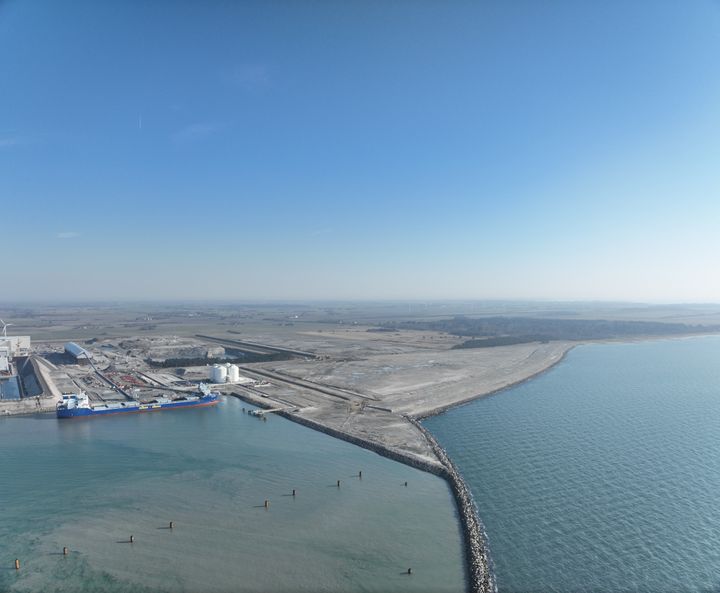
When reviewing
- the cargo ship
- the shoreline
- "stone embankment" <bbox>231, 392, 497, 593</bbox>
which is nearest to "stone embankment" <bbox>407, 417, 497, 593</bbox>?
"stone embankment" <bbox>231, 392, 497, 593</bbox>

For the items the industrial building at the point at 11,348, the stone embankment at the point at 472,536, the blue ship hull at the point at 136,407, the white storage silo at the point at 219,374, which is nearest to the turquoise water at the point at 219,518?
the stone embankment at the point at 472,536

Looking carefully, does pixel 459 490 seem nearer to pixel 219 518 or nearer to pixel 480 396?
pixel 219 518

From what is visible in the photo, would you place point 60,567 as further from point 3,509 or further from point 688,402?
point 688,402

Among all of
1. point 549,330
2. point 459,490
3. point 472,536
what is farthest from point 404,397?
point 549,330

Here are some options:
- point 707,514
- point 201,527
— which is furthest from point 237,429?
point 707,514

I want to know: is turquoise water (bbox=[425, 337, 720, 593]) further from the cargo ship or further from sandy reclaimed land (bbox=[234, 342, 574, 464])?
the cargo ship
